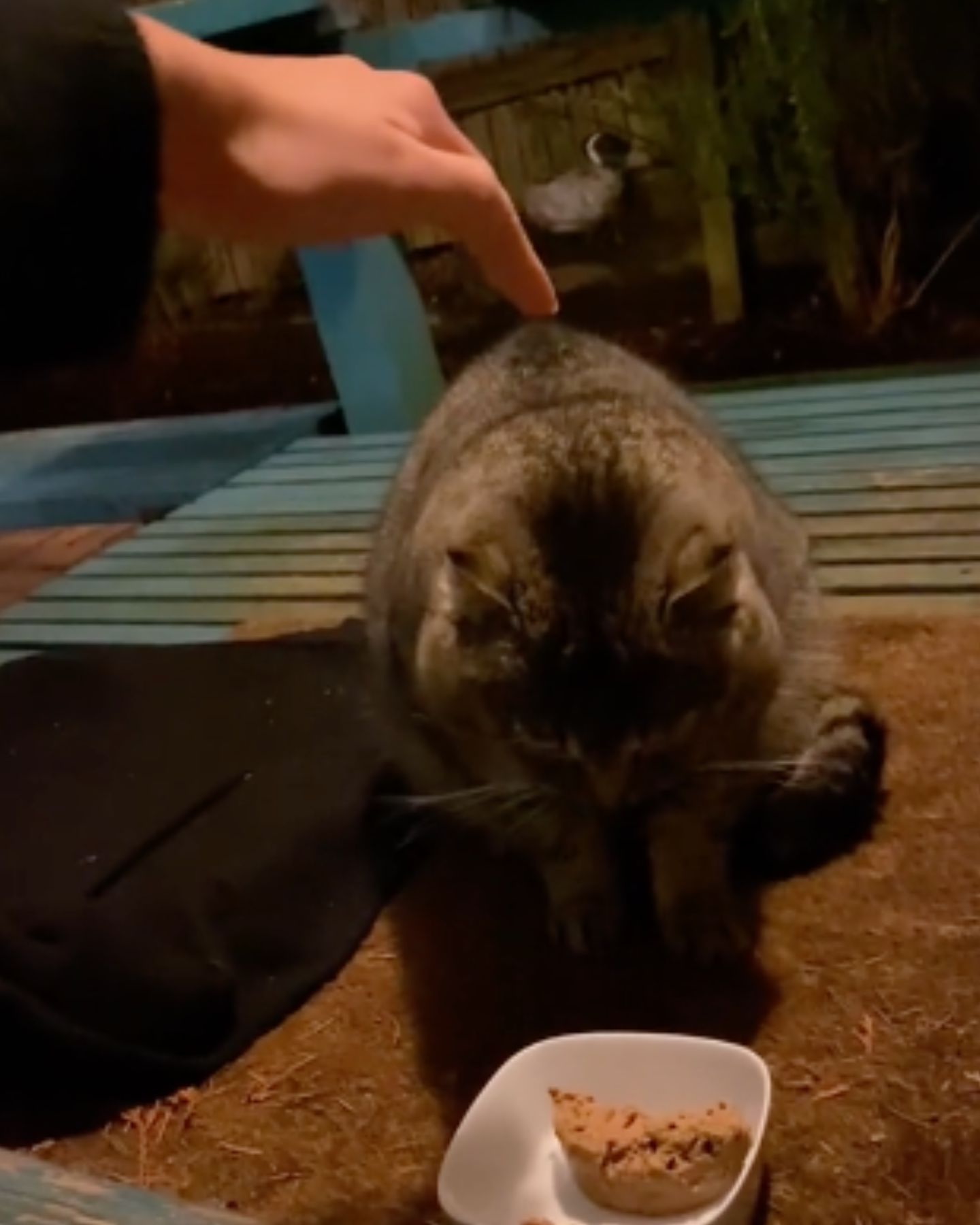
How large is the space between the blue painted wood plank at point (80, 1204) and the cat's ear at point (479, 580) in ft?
1.86

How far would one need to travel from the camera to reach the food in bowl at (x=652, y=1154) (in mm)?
1172

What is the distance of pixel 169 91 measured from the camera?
1021mm

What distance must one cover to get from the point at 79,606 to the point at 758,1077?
1659 millimetres

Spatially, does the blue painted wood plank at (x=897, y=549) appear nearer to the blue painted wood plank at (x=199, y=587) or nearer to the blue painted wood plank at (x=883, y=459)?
the blue painted wood plank at (x=883, y=459)

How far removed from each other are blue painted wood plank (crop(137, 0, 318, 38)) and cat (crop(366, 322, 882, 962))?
152 centimetres

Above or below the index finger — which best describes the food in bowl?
below

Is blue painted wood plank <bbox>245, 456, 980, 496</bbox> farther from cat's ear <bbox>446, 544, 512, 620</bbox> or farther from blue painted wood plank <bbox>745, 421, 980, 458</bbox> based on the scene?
cat's ear <bbox>446, 544, 512, 620</bbox>

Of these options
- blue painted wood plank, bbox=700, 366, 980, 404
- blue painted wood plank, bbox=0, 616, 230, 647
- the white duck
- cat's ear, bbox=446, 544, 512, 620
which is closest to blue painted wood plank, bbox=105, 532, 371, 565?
blue painted wood plank, bbox=0, 616, 230, 647

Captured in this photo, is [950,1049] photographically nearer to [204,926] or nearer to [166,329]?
[204,926]

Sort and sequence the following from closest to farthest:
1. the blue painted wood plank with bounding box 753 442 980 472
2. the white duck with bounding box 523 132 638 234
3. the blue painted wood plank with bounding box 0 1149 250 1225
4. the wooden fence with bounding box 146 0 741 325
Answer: the blue painted wood plank with bounding box 0 1149 250 1225, the blue painted wood plank with bounding box 753 442 980 472, the wooden fence with bounding box 146 0 741 325, the white duck with bounding box 523 132 638 234

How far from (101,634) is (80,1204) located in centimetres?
164

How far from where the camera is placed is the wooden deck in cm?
220

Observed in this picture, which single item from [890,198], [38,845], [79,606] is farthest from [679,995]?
[890,198]

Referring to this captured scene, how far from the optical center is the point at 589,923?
1566 mm
